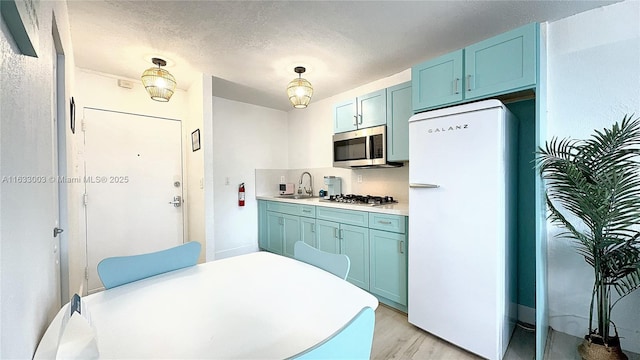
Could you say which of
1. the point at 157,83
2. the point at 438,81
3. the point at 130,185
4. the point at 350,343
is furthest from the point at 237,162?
the point at 350,343

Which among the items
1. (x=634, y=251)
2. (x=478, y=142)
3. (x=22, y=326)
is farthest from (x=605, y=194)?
(x=22, y=326)

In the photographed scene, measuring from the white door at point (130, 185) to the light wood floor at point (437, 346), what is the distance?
8.91 feet

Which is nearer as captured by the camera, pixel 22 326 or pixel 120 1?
pixel 22 326

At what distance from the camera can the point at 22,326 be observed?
56 cm

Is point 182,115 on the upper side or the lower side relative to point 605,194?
upper

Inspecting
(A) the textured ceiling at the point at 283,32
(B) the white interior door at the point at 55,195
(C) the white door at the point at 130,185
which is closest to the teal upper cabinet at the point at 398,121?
(A) the textured ceiling at the point at 283,32

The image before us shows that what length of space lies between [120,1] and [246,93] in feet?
6.10

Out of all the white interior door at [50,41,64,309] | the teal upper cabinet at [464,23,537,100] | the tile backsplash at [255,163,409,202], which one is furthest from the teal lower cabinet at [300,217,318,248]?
the white interior door at [50,41,64,309]

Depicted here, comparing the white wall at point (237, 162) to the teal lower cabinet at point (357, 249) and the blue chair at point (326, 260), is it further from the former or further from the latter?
the blue chair at point (326, 260)

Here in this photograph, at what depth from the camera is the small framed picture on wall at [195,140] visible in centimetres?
306

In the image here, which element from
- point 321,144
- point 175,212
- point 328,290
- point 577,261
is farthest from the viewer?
point 321,144

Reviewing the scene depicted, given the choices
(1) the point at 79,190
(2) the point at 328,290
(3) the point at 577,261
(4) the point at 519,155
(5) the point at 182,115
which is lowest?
(3) the point at 577,261

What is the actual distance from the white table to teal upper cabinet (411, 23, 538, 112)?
159 centimetres

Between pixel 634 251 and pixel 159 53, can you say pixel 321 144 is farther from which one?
pixel 634 251
